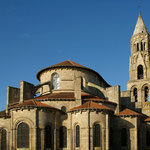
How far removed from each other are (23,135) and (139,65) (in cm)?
2589

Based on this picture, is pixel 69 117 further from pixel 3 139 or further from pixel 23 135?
pixel 3 139

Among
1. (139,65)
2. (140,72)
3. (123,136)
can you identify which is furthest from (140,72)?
(123,136)

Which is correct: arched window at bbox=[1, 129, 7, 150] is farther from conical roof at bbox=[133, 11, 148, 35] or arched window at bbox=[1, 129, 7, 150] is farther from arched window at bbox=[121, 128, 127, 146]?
conical roof at bbox=[133, 11, 148, 35]

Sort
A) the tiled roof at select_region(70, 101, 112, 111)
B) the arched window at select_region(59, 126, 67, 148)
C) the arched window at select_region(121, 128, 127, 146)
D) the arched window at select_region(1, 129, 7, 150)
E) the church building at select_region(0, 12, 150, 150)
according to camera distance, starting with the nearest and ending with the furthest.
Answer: the church building at select_region(0, 12, 150, 150)
the tiled roof at select_region(70, 101, 112, 111)
the arched window at select_region(59, 126, 67, 148)
the arched window at select_region(1, 129, 7, 150)
the arched window at select_region(121, 128, 127, 146)

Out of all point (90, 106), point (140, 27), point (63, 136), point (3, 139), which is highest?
point (140, 27)

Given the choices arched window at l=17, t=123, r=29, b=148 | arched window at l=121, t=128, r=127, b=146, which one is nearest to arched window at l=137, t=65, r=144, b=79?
arched window at l=121, t=128, r=127, b=146

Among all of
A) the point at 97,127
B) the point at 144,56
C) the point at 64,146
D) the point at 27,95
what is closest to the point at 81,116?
the point at 97,127

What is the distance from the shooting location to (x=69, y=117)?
1362 inches

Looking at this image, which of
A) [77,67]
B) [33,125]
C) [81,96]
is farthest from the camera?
[77,67]

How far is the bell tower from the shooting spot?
162ft

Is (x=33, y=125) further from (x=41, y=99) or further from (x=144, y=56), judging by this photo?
(x=144, y=56)

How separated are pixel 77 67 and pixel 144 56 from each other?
46.0 feet

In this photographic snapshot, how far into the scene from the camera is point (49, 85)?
4194 cm

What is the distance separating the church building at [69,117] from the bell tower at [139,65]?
3910 mm
